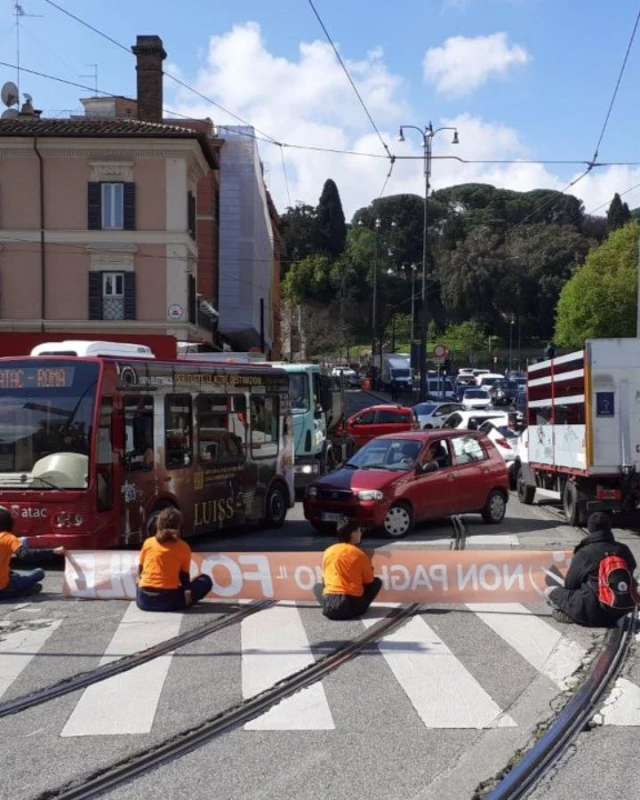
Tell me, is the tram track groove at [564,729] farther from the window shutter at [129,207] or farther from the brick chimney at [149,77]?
the brick chimney at [149,77]

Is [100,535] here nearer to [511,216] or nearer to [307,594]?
[307,594]

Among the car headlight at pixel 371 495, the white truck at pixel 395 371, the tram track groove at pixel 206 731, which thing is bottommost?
the tram track groove at pixel 206 731

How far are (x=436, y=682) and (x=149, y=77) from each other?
130 ft

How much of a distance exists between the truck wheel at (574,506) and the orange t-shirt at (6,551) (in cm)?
943

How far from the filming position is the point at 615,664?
27.6 ft

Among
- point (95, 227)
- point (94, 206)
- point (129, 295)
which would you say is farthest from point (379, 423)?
point (94, 206)

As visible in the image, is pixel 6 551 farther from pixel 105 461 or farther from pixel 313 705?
pixel 313 705

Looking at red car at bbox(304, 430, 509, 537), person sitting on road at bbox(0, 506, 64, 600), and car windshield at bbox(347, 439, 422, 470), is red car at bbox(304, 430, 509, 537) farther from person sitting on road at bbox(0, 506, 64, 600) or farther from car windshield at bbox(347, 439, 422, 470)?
person sitting on road at bbox(0, 506, 64, 600)

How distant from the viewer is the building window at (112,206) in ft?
124

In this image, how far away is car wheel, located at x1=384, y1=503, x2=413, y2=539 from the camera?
1627 cm

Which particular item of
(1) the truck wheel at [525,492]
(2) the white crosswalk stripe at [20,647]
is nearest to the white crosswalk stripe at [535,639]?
(2) the white crosswalk stripe at [20,647]

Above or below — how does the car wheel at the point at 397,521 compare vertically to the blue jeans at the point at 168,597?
above

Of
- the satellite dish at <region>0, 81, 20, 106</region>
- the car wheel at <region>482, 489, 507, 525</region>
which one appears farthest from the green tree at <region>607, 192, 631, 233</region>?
the car wheel at <region>482, 489, 507, 525</region>

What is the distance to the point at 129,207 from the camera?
123ft
